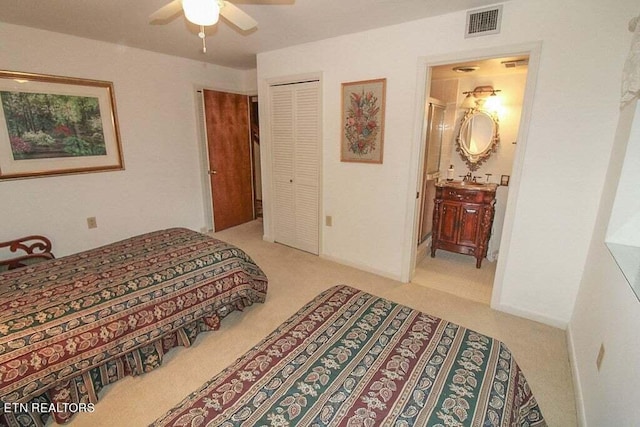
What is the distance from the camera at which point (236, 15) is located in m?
1.76

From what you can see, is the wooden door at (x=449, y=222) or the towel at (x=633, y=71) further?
the wooden door at (x=449, y=222)

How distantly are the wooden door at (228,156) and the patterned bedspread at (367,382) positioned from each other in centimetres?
343

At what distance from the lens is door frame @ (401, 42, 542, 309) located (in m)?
2.17

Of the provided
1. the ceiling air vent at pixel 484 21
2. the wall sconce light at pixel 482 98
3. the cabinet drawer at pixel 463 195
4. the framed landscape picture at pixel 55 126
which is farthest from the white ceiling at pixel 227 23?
the cabinet drawer at pixel 463 195

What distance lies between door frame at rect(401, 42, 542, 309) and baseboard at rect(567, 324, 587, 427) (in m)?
0.55

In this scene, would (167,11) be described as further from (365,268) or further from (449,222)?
(449,222)

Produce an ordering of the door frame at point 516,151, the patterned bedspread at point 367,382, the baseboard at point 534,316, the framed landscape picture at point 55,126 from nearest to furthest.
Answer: the patterned bedspread at point 367,382
the door frame at point 516,151
the baseboard at point 534,316
the framed landscape picture at point 55,126

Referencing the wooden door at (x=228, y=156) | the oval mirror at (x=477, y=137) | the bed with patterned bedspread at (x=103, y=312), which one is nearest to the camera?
the bed with patterned bedspread at (x=103, y=312)

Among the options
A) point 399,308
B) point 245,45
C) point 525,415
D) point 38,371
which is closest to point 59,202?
point 38,371

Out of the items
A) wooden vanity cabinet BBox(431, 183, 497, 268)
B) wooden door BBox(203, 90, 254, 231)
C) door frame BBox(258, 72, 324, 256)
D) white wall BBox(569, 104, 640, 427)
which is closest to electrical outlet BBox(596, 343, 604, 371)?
white wall BBox(569, 104, 640, 427)

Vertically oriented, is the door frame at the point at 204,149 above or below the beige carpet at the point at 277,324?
above

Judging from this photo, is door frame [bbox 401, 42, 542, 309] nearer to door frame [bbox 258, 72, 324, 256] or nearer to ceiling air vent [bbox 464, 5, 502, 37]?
ceiling air vent [bbox 464, 5, 502, 37]

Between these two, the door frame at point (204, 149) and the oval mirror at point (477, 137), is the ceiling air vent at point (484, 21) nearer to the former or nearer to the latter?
the oval mirror at point (477, 137)

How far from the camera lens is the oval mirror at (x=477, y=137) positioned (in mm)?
3561
